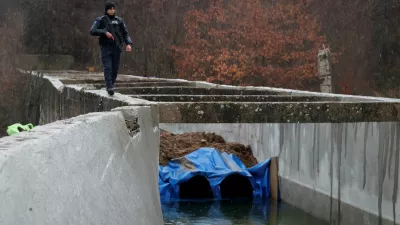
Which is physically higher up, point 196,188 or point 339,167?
point 339,167

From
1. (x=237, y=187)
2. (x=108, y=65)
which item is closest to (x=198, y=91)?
(x=108, y=65)

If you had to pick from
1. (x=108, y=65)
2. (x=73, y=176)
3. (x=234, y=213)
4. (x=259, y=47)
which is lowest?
(x=234, y=213)

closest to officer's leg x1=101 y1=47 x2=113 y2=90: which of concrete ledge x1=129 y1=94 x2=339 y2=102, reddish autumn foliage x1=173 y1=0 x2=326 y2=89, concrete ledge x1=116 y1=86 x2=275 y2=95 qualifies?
concrete ledge x1=129 y1=94 x2=339 y2=102

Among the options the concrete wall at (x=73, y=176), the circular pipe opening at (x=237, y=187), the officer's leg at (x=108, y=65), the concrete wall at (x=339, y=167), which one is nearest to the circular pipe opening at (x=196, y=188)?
the circular pipe opening at (x=237, y=187)

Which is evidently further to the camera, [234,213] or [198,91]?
[234,213]

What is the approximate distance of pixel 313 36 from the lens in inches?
1169

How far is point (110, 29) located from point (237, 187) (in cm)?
984

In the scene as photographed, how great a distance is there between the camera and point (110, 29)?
9570 mm

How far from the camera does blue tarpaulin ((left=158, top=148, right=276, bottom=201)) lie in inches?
695

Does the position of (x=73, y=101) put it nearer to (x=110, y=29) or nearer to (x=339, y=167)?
(x=110, y=29)

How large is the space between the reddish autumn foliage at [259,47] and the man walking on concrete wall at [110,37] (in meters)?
19.6

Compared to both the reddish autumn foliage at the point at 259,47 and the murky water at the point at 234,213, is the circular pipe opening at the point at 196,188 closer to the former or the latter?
the murky water at the point at 234,213

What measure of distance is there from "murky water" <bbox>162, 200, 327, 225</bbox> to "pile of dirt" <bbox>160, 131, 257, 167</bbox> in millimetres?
2493

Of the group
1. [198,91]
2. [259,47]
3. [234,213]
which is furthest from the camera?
[259,47]
